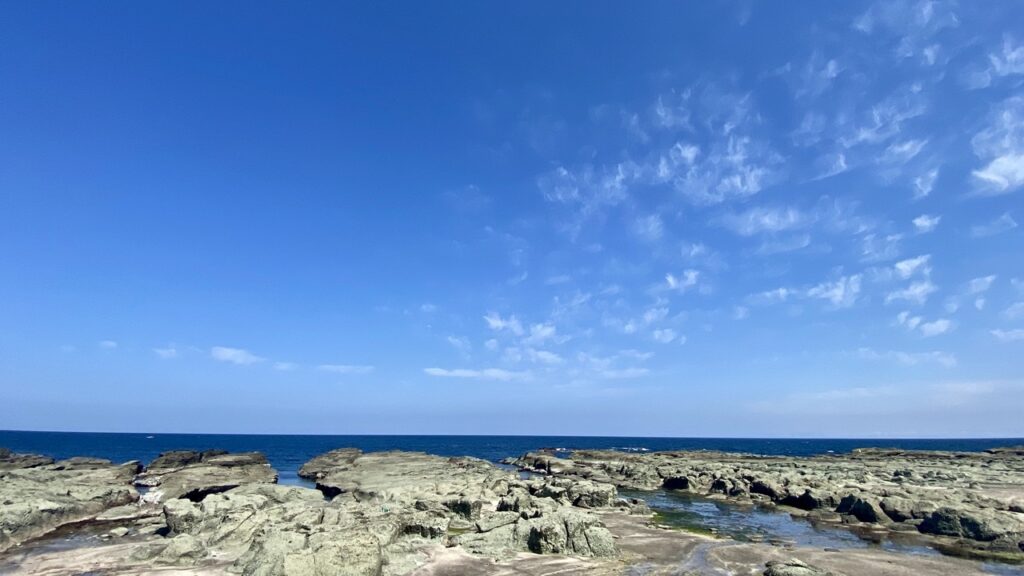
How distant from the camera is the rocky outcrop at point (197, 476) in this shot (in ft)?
179

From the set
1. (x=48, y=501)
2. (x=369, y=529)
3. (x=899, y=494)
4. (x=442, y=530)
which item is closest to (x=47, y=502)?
(x=48, y=501)

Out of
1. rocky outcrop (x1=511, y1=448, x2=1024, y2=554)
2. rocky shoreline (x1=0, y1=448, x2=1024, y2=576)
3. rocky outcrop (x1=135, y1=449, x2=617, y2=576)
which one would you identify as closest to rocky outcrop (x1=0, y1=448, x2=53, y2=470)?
rocky shoreline (x1=0, y1=448, x2=1024, y2=576)

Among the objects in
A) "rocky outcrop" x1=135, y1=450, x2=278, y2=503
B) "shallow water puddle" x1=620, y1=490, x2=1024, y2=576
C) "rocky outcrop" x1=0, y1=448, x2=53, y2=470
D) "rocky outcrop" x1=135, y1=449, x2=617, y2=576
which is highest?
"rocky outcrop" x1=135, y1=449, x2=617, y2=576

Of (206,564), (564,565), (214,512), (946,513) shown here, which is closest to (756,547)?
(564,565)

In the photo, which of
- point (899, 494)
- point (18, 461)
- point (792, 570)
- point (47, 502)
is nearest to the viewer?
point (792, 570)

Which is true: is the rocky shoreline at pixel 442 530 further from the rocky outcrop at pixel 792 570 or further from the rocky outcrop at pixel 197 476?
the rocky outcrop at pixel 197 476

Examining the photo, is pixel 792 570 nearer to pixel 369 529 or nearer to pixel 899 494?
pixel 369 529

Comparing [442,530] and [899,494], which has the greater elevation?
[899,494]

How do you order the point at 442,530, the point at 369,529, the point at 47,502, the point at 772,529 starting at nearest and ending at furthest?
the point at 369,529 → the point at 442,530 → the point at 47,502 → the point at 772,529

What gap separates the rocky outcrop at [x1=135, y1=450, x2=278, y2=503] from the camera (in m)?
54.5

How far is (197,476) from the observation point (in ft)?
206

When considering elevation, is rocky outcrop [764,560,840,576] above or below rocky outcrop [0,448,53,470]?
above

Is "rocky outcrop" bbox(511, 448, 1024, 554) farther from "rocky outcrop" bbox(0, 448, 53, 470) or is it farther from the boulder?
"rocky outcrop" bbox(0, 448, 53, 470)

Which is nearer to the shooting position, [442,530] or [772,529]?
[442,530]
